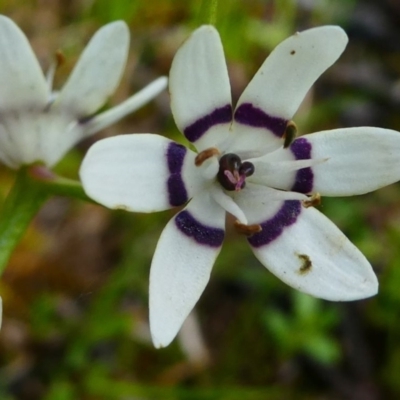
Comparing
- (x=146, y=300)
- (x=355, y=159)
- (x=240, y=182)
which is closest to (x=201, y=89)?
(x=240, y=182)

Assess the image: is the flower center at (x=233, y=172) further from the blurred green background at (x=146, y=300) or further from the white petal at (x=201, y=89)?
the blurred green background at (x=146, y=300)

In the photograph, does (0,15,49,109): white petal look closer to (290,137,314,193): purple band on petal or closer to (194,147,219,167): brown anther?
(194,147,219,167): brown anther

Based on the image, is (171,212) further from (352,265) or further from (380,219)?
(352,265)

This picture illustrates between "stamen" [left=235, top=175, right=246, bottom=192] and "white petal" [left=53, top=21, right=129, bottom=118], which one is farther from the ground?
"white petal" [left=53, top=21, right=129, bottom=118]

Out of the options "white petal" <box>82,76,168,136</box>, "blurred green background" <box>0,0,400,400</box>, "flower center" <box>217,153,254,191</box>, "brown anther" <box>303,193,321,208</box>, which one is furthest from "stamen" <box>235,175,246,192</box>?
"blurred green background" <box>0,0,400,400</box>

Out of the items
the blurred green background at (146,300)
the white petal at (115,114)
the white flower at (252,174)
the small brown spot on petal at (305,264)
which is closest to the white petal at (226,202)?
the white flower at (252,174)

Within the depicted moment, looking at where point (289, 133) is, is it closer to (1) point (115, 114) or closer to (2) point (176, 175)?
(2) point (176, 175)
